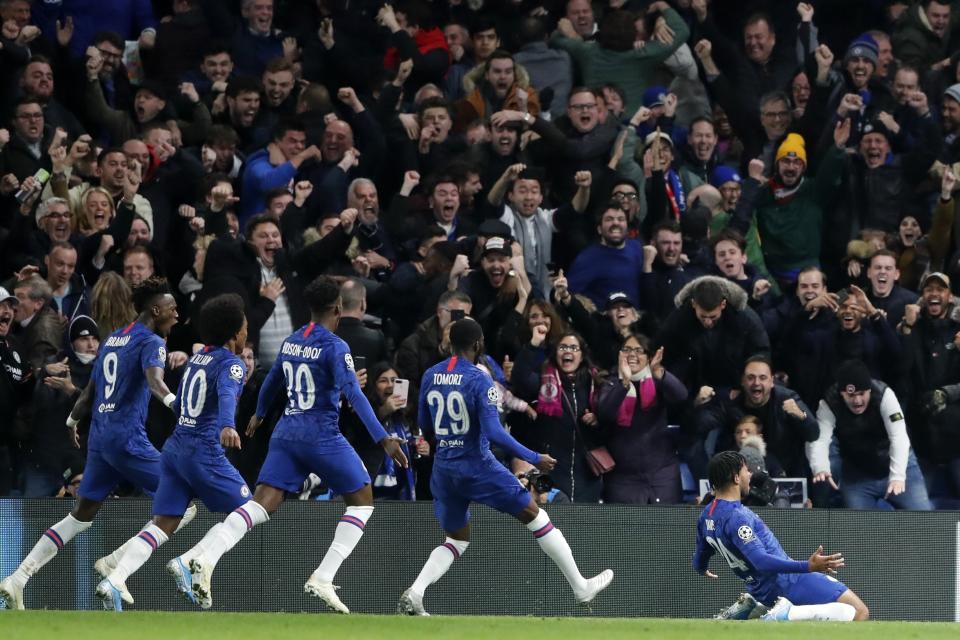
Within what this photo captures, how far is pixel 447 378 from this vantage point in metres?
12.3

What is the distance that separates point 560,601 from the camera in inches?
553

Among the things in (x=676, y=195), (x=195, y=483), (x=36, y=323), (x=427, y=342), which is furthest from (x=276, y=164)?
(x=195, y=483)

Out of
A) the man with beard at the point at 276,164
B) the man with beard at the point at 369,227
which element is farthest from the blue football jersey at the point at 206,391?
the man with beard at the point at 276,164

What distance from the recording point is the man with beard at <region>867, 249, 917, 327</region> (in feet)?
51.6

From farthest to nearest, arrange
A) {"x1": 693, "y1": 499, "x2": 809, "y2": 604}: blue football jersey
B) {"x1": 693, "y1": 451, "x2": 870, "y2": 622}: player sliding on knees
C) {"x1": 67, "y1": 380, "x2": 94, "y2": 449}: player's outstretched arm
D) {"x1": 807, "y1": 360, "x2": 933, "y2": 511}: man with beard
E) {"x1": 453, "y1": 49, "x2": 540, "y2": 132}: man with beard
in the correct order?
{"x1": 453, "y1": 49, "x2": 540, "y2": 132}: man with beard
{"x1": 807, "y1": 360, "x2": 933, "y2": 511}: man with beard
{"x1": 67, "y1": 380, "x2": 94, "y2": 449}: player's outstretched arm
{"x1": 693, "y1": 451, "x2": 870, "y2": 622}: player sliding on knees
{"x1": 693, "y1": 499, "x2": 809, "y2": 604}: blue football jersey

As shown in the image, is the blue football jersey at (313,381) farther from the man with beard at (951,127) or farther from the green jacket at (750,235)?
the man with beard at (951,127)

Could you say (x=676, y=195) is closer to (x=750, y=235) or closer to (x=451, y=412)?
(x=750, y=235)

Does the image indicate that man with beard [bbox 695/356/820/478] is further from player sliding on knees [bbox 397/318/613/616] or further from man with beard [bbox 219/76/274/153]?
man with beard [bbox 219/76/274/153]

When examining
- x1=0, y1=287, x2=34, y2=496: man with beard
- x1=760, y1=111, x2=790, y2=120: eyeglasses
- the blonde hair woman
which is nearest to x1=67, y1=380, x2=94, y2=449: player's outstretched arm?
x1=0, y1=287, x2=34, y2=496: man with beard

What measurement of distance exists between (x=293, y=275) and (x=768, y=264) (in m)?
4.89

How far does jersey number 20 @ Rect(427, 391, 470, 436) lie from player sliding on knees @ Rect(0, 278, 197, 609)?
179cm

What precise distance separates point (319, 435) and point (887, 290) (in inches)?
244

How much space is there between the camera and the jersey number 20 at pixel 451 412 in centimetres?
1220

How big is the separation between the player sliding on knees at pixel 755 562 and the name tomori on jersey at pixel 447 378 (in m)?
1.77
